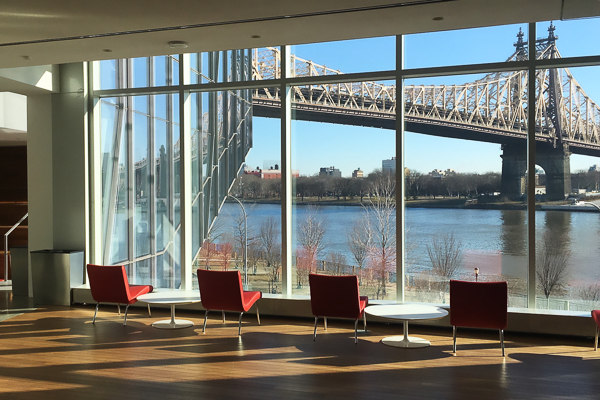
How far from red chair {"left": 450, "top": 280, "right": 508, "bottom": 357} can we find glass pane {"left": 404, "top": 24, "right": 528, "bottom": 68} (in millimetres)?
3241

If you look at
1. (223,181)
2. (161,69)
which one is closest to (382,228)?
(223,181)

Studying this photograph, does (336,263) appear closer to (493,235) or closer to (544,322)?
(493,235)

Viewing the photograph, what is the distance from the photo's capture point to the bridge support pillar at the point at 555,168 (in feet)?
22.9

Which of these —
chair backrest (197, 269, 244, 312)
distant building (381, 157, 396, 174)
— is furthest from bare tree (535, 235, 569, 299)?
chair backrest (197, 269, 244, 312)

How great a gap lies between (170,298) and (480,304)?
389 cm

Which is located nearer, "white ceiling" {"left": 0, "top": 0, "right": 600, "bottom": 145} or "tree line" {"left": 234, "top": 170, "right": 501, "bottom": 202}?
"white ceiling" {"left": 0, "top": 0, "right": 600, "bottom": 145}

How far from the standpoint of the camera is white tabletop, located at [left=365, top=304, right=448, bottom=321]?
591 cm

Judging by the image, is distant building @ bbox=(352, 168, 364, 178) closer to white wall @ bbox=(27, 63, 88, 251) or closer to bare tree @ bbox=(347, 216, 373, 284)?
bare tree @ bbox=(347, 216, 373, 284)

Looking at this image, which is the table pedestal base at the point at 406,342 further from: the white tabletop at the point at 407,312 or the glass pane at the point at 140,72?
the glass pane at the point at 140,72

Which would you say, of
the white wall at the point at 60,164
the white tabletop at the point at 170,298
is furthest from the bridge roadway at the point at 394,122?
the white wall at the point at 60,164

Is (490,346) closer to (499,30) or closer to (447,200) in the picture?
(447,200)

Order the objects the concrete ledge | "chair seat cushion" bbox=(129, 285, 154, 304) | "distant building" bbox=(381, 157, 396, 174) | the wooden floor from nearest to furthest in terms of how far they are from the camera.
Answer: the wooden floor → the concrete ledge → "chair seat cushion" bbox=(129, 285, 154, 304) → "distant building" bbox=(381, 157, 396, 174)

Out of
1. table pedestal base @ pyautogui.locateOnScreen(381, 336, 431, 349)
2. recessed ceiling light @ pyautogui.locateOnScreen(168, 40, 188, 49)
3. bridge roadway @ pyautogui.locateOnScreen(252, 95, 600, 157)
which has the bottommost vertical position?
table pedestal base @ pyautogui.locateOnScreen(381, 336, 431, 349)

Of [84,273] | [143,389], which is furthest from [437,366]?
[84,273]
